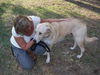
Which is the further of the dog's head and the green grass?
the green grass

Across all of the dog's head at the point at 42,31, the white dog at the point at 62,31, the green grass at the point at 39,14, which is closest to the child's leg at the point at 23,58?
the green grass at the point at 39,14

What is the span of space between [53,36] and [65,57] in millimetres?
852

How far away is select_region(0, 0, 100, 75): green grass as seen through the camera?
4.38m

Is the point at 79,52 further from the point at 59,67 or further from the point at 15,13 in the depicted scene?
the point at 15,13

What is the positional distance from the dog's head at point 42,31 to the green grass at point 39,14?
0.81 m

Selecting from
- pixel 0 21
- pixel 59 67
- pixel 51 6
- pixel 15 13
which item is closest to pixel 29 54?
pixel 59 67

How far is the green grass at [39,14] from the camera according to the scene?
14.4ft

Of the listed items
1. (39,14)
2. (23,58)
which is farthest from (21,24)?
(39,14)

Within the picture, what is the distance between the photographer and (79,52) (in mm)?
4895

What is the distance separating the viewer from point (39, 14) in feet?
21.4

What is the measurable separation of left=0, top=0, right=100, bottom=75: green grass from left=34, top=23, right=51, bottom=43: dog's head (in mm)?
809

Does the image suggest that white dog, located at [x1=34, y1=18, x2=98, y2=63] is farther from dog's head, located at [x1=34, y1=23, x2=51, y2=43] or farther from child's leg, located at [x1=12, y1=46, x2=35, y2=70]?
child's leg, located at [x1=12, y1=46, x2=35, y2=70]

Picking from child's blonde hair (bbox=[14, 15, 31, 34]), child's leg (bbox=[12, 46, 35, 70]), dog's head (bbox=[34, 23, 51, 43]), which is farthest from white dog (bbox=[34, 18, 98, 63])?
child's leg (bbox=[12, 46, 35, 70])

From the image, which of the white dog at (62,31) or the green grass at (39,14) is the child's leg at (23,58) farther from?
the white dog at (62,31)
